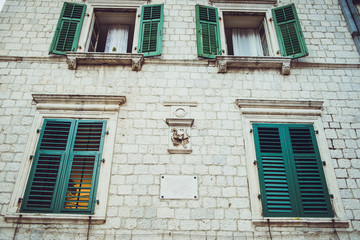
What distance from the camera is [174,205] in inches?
192

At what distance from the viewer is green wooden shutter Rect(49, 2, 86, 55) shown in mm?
6477

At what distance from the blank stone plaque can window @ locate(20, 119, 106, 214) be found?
121 centimetres

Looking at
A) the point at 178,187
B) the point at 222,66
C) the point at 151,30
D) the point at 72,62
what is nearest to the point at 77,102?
the point at 72,62

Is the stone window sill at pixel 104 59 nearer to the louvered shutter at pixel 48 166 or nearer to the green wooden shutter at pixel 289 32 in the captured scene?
the louvered shutter at pixel 48 166

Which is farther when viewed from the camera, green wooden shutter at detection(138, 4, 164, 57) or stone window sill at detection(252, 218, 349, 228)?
green wooden shutter at detection(138, 4, 164, 57)

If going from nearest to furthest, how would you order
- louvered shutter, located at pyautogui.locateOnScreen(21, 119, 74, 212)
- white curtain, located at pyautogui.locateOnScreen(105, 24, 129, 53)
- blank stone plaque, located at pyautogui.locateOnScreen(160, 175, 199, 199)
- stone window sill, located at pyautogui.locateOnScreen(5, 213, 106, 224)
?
stone window sill, located at pyautogui.locateOnScreen(5, 213, 106, 224) < louvered shutter, located at pyautogui.locateOnScreen(21, 119, 74, 212) < blank stone plaque, located at pyautogui.locateOnScreen(160, 175, 199, 199) < white curtain, located at pyautogui.locateOnScreen(105, 24, 129, 53)

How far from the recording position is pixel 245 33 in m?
7.63

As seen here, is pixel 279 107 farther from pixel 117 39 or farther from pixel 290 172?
pixel 117 39

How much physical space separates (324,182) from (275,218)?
4.00ft

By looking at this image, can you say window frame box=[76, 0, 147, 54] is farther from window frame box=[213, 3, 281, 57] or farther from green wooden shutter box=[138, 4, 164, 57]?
window frame box=[213, 3, 281, 57]

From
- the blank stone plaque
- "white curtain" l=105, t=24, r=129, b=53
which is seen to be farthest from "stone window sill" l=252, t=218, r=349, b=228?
"white curtain" l=105, t=24, r=129, b=53

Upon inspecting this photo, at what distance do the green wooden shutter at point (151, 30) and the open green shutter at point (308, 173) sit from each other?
134 inches

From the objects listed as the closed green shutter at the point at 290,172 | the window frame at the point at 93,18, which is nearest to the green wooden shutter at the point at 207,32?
the window frame at the point at 93,18

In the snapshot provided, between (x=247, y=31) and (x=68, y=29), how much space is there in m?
4.58
